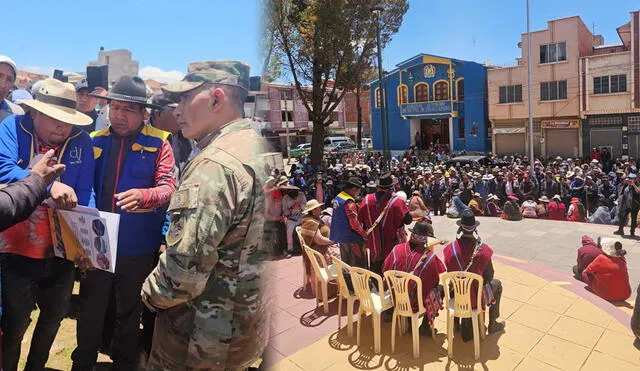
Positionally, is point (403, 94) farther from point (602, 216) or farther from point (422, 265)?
point (422, 265)

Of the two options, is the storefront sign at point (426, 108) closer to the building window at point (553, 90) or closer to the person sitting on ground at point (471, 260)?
the building window at point (553, 90)

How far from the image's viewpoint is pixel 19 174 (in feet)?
5.66

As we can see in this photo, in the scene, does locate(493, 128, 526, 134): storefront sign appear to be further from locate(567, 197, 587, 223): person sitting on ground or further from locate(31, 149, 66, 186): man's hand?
locate(31, 149, 66, 186): man's hand

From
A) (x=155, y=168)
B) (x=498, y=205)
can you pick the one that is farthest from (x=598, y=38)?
(x=155, y=168)

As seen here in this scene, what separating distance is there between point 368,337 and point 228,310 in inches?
94.9

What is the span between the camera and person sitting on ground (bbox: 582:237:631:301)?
4.62 meters

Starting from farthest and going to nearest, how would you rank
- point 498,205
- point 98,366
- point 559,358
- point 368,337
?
point 498,205 → point 368,337 → point 559,358 → point 98,366

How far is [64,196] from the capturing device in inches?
69.0

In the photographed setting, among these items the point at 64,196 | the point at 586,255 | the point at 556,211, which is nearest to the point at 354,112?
the point at 556,211

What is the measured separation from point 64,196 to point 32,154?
31 centimetres

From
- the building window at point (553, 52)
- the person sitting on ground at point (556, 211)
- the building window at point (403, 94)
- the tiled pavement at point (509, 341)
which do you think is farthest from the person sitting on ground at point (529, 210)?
the building window at point (403, 94)

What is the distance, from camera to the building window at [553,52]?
2086 centimetres

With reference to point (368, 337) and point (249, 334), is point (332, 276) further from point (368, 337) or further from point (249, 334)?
point (249, 334)

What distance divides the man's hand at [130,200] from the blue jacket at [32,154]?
25 cm
